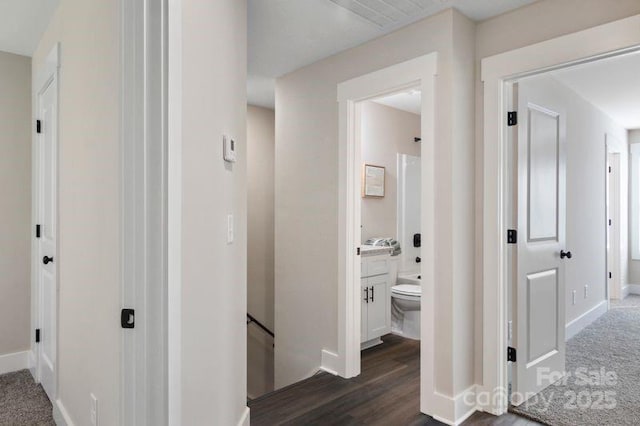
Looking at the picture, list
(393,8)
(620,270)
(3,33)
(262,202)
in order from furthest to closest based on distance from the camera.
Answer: (620,270)
(262,202)
(3,33)
(393,8)

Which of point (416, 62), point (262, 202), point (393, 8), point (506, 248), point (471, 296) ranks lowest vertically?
point (471, 296)

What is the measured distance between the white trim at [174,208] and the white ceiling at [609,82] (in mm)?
2909

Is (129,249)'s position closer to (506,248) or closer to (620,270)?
(506,248)

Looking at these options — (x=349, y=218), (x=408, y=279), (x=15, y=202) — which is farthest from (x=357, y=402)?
(x=15, y=202)

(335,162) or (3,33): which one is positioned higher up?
(3,33)

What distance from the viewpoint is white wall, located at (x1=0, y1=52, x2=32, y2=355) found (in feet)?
10.0

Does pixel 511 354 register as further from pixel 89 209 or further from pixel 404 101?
pixel 404 101

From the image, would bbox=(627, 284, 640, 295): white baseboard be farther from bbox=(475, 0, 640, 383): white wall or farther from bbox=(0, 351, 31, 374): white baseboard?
bbox=(0, 351, 31, 374): white baseboard

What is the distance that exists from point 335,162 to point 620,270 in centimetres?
506

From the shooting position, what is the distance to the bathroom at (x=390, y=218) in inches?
147

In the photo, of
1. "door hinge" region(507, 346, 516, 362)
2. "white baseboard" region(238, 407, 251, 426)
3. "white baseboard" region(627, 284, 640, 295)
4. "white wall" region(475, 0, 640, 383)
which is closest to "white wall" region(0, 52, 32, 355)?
"white baseboard" region(238, 407, 251, 426)

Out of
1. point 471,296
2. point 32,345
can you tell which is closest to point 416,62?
point 471,296

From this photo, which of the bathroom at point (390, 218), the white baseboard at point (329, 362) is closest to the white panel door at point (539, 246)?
the white baseboard at point (329, 362)

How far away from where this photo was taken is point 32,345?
10.1 feet
